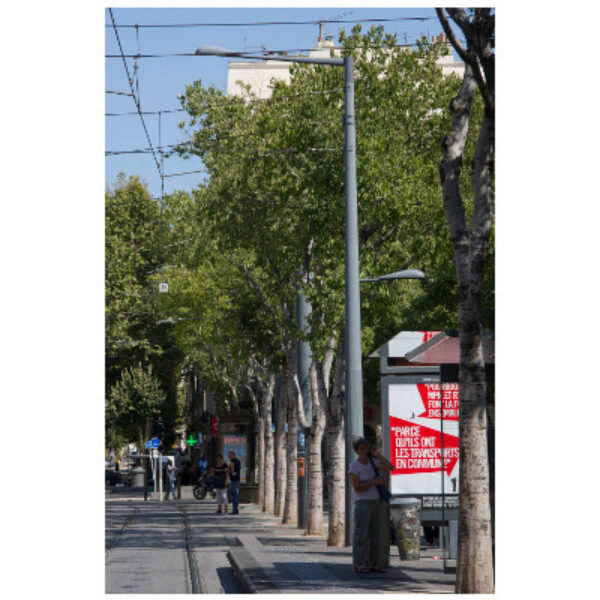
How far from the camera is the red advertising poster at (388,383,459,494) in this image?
18.5m

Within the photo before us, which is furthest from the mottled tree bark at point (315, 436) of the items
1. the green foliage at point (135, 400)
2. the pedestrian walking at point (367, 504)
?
the green foliage at point (135, 400)

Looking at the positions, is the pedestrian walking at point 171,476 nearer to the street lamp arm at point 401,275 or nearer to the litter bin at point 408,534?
the street lamp arm at point 401,275

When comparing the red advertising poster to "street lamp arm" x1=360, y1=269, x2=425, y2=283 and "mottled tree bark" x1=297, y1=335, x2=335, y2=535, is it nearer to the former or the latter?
"street lamp arm" x1=360, y1=269, x2=425, y2=283

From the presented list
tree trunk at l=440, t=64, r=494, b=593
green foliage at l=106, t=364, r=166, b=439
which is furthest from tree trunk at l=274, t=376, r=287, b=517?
green foliage at l=106, t=364, r=166, b=439

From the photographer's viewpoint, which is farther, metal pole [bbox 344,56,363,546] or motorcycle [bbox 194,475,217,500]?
motorcycle [bbox 194,475,217,500]

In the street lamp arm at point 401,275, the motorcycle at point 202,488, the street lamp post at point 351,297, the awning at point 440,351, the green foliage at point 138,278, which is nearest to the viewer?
the awning at point 440,351

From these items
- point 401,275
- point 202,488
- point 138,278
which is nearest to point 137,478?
point 202,488

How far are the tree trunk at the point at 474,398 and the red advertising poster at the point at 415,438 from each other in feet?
22.0

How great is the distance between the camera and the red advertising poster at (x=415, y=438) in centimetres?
1850

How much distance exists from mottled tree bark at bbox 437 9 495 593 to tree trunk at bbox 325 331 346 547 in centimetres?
981

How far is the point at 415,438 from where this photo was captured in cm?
1864

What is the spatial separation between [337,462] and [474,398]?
36.1 ft
